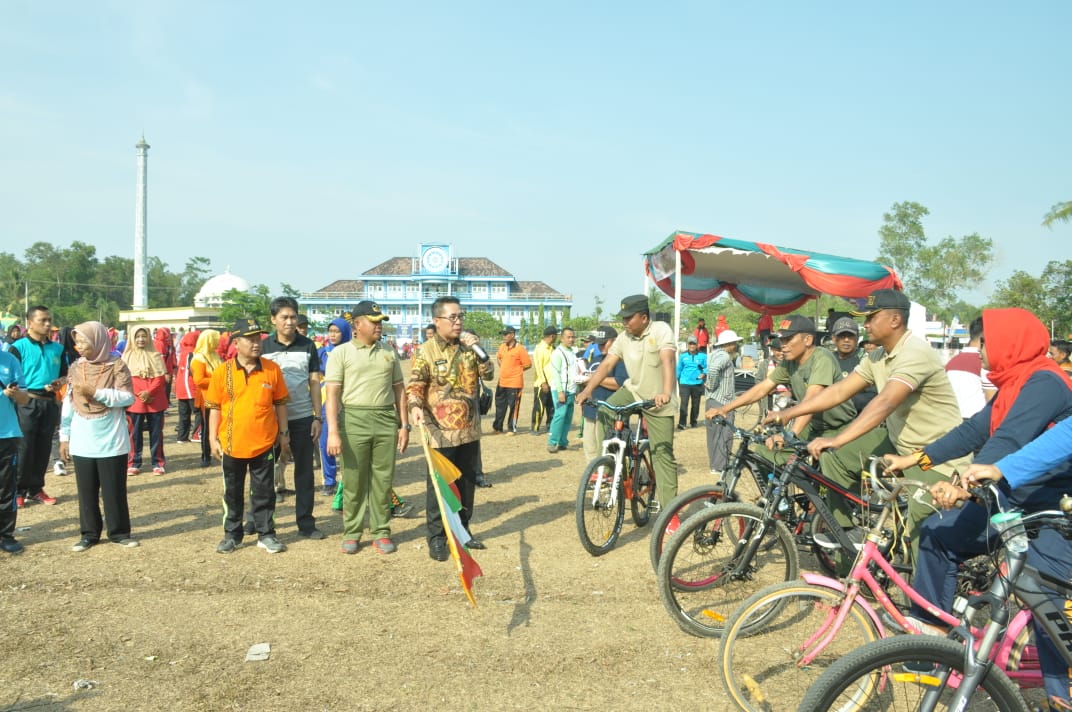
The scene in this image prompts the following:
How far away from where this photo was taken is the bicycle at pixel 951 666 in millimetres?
2459

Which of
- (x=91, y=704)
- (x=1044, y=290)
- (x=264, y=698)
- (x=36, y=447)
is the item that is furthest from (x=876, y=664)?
(x=1044, y=290)

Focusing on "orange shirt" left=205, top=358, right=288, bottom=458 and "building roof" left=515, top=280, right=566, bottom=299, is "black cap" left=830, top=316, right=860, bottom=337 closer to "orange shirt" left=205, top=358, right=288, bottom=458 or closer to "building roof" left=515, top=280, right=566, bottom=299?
"orange shirt" left=205, top=358, right=288, bottom=458

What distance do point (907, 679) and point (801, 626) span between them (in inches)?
25.1

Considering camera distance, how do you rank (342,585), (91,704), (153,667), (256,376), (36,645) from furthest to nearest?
1. (256,376)
2. (342,585)
3. (36,645)
4. (153,667)
5. (91,704)

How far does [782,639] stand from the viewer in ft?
10.6

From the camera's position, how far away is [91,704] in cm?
351

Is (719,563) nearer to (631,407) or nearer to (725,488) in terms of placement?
(725,488)

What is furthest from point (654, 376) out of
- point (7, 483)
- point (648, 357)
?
point (7, 483)

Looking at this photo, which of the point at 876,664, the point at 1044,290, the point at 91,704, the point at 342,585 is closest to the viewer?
the point at 876,664

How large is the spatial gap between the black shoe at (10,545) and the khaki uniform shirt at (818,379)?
630 cm

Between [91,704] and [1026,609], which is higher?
[1026,609]

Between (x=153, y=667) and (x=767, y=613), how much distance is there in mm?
3207

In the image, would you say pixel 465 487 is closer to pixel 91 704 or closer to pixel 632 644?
pixel 632 644

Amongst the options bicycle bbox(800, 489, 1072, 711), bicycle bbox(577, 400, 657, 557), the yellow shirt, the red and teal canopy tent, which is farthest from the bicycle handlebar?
the yellow shirt
